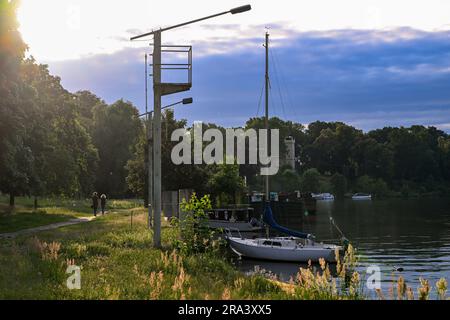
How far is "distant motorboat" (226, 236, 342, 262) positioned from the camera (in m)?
40.2

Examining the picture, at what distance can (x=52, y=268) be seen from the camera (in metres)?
15.6

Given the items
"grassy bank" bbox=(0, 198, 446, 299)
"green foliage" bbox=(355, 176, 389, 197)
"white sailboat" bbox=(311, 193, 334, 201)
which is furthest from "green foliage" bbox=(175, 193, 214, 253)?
"green foliage" bbox=(355, 176, 389, 197)

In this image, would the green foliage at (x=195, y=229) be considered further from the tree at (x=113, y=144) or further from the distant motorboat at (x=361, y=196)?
the distant motorboat at (x=361, y=196)

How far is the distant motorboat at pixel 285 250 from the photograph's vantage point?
4025 cm

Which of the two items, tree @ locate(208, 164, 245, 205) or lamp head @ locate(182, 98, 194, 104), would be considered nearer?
lamp head @ locate(182, 98, 194, 104)

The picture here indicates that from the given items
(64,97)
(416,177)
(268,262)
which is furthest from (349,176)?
(268,262)

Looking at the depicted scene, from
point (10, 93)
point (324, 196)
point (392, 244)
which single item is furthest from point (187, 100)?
point (324, 196)

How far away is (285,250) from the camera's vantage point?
40.5 m

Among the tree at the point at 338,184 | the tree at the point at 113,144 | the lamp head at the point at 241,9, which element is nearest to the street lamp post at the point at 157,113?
the lamp head at the point at 241,9

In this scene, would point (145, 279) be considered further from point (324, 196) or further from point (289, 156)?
point (324, 196)

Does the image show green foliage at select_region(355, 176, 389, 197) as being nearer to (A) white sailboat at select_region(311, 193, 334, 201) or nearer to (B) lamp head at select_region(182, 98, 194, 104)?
(A) white sailboat at select_region(311, 193, 334, 201)

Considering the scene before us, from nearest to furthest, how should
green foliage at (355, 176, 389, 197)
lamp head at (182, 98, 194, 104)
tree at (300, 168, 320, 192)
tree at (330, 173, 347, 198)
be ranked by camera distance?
lamp head at (182, 98, 194, 104) < tree at (300, 168, 320, 192) < tree at (330, 173, 347, 198) < green foliage at (355, 176, 389, 197)

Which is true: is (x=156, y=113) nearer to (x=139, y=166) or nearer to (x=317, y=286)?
(x=317, y=286)
